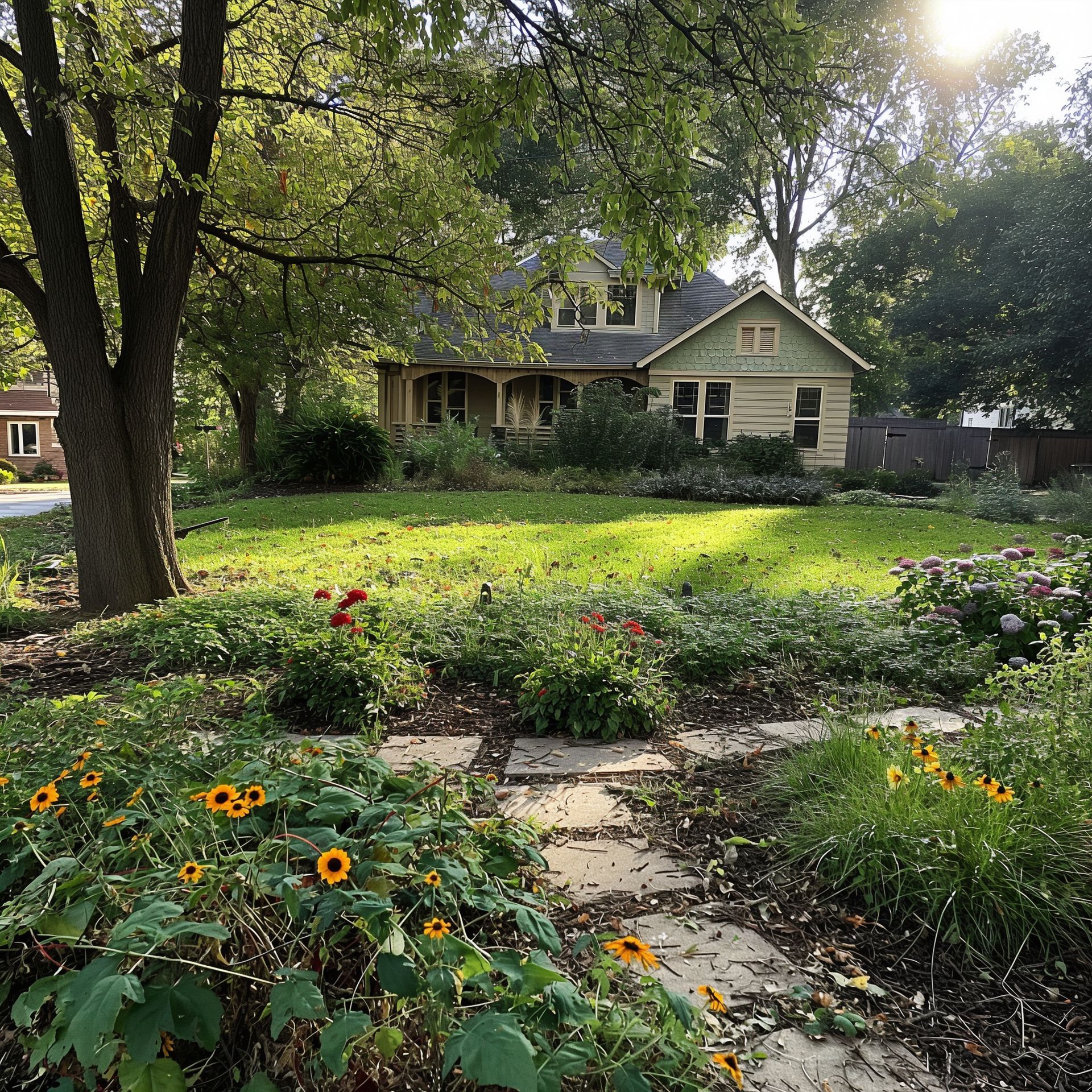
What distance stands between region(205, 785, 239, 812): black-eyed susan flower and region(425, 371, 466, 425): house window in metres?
20.4

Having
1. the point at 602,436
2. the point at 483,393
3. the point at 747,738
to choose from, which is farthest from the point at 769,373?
the point at 747,738

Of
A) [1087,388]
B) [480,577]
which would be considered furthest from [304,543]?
[1087,388]

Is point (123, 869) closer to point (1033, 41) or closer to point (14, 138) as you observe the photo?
point (14, 138)

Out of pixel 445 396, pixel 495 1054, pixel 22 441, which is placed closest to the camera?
pixel 495 1054

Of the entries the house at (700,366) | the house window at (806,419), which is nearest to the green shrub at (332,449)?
the house at (700,366)

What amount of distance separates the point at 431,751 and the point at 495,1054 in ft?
5.96

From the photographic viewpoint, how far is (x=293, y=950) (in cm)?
132

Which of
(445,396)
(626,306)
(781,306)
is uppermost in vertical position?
(626,306)

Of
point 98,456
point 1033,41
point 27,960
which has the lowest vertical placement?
point 27,960

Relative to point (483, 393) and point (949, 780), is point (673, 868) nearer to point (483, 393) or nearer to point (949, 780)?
point (949, 780)

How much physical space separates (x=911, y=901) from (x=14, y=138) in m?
6.00

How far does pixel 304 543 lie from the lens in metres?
7.44

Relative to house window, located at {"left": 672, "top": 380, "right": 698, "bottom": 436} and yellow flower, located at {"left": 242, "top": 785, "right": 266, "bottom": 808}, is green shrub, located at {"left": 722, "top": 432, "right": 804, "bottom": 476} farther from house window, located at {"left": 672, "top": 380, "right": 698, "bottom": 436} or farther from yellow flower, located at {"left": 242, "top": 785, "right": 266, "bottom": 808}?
yellow flower, located at {"left": 242, "top": 785, "right": 266, "bottom": 808}

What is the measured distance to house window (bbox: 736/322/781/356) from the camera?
18625mm
